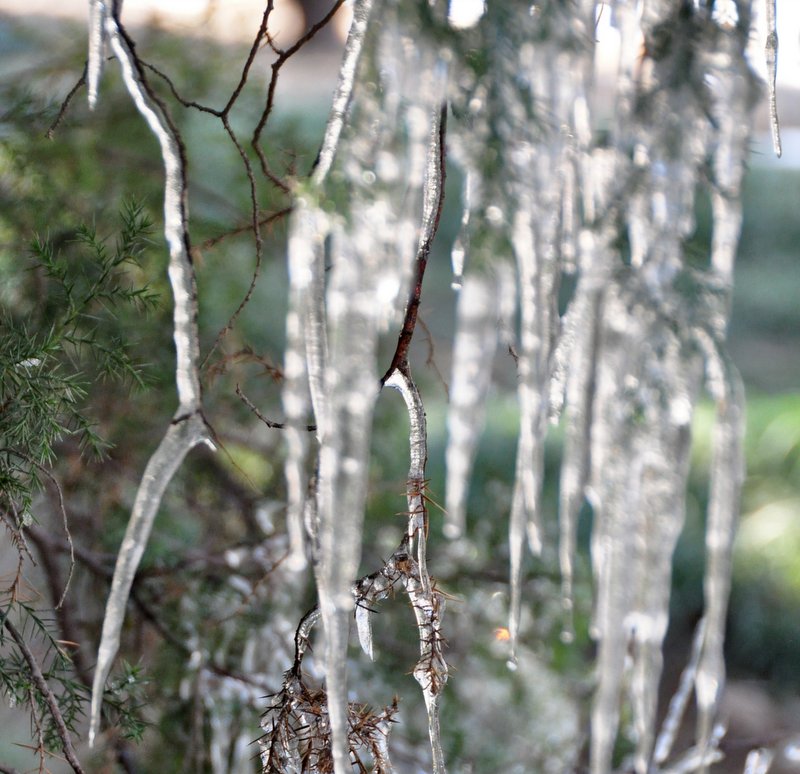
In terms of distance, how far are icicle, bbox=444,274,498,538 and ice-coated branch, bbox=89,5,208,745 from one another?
0.57 feet

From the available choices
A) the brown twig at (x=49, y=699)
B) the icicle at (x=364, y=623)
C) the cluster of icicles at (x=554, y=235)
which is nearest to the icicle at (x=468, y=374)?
the cluster of icicles at (x=554, y=235)

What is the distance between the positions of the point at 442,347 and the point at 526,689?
2412 mm

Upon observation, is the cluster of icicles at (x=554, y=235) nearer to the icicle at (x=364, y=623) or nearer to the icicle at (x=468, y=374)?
the icicle at (x=468, y=374)

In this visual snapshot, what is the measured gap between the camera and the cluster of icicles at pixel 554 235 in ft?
1.37

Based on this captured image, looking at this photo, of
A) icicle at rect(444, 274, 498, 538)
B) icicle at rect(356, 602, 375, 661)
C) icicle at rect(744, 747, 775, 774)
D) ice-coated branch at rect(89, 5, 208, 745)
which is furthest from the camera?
icicle at rect(744, 747, 775, 774)

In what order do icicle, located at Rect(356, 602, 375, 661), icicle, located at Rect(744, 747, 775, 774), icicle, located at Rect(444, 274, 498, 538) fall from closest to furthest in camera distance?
icicle, located at Rect(444, 274, 498, 538), icicle, located at Rect(356, 602, 375, 661), icicle, located at Rect(744, 747, 775, 774)

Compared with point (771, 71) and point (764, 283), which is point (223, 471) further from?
point (764, 283)

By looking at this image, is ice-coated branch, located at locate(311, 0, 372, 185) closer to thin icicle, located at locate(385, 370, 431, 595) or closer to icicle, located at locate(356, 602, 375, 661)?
thin icicle, located at locate(385, 370, 431, 595)

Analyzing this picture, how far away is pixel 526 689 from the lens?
1.79 m

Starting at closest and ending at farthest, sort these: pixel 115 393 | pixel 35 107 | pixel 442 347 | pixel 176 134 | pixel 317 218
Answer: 1. pixel 317 218
2. pixel 176 134
3. pixel 35 107
4. pixel 115 393
5. pixel 442 347

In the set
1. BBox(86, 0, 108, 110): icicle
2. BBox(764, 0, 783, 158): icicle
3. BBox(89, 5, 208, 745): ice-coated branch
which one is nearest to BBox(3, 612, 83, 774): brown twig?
BBox(89, 5, 208, 745): ice-coated branch

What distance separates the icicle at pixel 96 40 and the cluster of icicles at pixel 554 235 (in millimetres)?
183

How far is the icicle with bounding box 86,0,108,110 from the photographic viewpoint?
0.54 m

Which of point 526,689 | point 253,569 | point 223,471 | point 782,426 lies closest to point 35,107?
point 223,471
